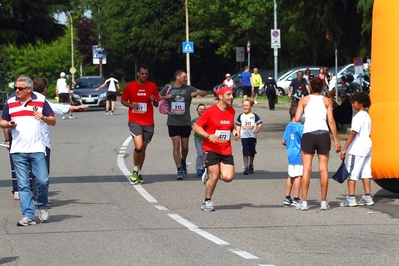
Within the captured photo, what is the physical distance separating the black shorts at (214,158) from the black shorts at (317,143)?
1025 millimetres

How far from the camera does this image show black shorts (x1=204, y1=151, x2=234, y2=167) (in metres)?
13.1

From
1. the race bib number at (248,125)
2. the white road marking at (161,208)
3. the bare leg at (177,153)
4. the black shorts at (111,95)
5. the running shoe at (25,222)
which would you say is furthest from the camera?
the black shorts at (111,95)

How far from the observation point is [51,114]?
39.6 ft

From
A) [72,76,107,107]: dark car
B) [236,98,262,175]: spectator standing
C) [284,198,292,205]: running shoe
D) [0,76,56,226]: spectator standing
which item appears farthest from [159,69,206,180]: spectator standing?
[72,76,107,107]: dark car

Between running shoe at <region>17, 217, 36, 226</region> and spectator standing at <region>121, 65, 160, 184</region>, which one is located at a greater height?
spectator standing at <region>121, 65, 160, 184</region>

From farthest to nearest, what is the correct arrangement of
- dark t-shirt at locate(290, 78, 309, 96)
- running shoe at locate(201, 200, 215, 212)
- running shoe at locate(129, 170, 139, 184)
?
1. dark t-shirt at locate(290, 78, 309, 96)
2. running shoe at locate(129, 170, 139, 184)
3. running shoe at locate(201, 200, 215, 212)

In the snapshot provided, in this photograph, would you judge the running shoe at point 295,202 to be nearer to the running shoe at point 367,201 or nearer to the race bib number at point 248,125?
the running shoe at point 367,201

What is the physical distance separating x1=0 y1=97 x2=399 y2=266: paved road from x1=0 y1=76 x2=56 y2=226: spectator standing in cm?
50

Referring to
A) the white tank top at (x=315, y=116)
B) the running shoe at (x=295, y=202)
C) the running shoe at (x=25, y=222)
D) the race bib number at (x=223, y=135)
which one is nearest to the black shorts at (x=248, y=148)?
the running shoe at (x=295, y=202)

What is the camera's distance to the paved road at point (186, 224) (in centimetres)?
938

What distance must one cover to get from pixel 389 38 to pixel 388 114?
1134 millimetres

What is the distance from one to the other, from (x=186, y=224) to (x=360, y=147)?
10.6 feet

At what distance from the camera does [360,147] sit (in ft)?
45.1

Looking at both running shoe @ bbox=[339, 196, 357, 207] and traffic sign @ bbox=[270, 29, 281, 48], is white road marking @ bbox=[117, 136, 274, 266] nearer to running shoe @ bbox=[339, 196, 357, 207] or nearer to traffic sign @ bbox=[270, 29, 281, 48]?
running shoe @ bbox=[339, 196, 357, 207]
